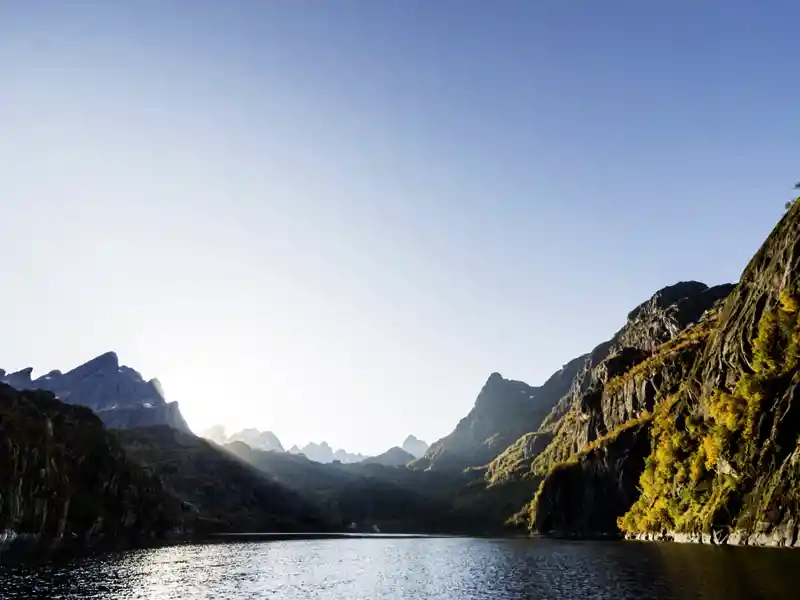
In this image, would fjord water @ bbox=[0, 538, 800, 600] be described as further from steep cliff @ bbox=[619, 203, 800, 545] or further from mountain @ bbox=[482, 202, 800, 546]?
mountain @ bbox=[482, 202, 800, 546]

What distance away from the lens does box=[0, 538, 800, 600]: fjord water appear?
205 feet

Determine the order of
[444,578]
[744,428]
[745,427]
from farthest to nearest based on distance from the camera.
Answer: [744,428] → [745,427] → [444,578]

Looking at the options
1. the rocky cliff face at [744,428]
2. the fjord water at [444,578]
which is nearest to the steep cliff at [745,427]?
the rocky cliff face at [744,428]

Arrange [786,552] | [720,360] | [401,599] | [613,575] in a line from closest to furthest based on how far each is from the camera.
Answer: [401,599] < [613,575] < [786,552] < [720,360]

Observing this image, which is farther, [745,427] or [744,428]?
[744,428]

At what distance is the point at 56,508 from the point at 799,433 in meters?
220

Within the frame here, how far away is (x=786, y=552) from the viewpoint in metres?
84.8

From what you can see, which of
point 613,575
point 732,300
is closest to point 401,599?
point 613,575

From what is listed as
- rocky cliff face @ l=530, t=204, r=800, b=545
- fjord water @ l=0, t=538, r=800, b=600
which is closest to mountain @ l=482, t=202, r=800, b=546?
rocky cliff face @ l=530, t=204, r=800, b=545

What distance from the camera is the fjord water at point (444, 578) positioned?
2462 inches

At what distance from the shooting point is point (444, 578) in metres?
87.1

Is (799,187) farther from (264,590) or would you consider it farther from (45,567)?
(45,567)

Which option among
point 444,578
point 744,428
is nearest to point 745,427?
point 744,428

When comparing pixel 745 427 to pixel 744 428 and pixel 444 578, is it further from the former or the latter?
pixel 444 578
